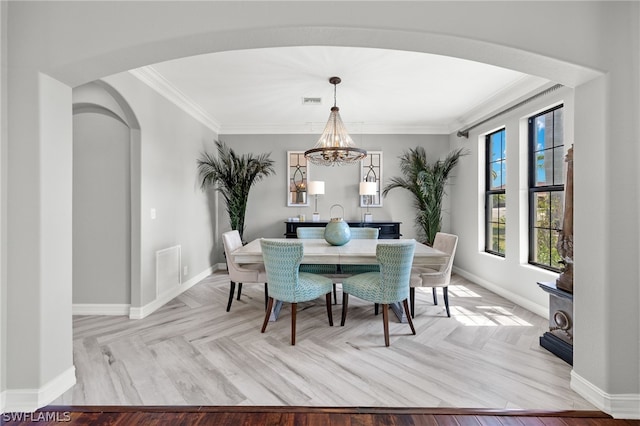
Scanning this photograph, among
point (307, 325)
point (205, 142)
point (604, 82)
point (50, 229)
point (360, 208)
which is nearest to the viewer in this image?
point (604, 82)

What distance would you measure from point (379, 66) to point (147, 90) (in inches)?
96.1

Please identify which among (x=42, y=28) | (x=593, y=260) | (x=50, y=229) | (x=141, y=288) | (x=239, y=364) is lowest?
(x=239, y=364)

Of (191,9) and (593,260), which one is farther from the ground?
(191,9)

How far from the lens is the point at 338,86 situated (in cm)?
366

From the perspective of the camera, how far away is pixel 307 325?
2.99 meters

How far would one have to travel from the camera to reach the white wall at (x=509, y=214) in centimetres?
331

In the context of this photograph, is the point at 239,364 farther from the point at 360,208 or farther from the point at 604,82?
the point at 360,208

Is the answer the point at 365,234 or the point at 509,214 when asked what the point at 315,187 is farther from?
the point at 509,214

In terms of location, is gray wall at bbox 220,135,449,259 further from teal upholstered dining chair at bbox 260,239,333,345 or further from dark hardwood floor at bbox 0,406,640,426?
dark hardwood floor at bbox 0,406,640,426

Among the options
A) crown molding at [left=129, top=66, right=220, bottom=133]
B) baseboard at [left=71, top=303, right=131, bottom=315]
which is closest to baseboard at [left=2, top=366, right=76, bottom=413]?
baseboard at [left=71, top=303, right=131, bottom=315]

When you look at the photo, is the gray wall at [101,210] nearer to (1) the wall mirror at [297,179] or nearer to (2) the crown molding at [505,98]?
(1) the wall mirror at [297,179]

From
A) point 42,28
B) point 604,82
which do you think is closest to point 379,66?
point 604,82

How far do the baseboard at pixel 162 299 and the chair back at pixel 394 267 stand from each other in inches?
96.6

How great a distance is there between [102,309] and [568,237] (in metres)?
4.29
